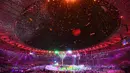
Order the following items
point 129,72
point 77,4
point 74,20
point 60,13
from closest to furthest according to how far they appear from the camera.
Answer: point 77,4 → point 60,13 → point 74,20 → point 129,72

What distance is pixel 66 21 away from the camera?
16.3 ft

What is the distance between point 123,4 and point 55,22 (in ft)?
6.04

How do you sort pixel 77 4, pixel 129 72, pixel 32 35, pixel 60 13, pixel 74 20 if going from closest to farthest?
A: pixel 77 4 → pixel 60 13 → pixel 74 20 → pixel 32 35 → pixel 129 72

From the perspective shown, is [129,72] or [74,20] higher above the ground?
[74,20]

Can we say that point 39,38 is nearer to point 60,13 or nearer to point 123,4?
point 60,13

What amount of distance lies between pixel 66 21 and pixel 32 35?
55.1 inches

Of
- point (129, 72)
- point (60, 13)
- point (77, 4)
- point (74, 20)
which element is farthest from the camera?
point (129, 72)

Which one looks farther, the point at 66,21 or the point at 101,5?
the point at 66,21

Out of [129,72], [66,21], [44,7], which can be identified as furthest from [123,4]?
[129,72]

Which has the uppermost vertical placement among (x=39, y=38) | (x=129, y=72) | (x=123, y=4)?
(x=123, y=4)

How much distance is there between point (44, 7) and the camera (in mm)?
4184

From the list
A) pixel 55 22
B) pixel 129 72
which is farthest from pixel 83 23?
pixel 129 72

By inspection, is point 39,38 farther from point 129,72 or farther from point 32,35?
point 129,72

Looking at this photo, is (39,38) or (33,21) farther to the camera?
(39,38)
